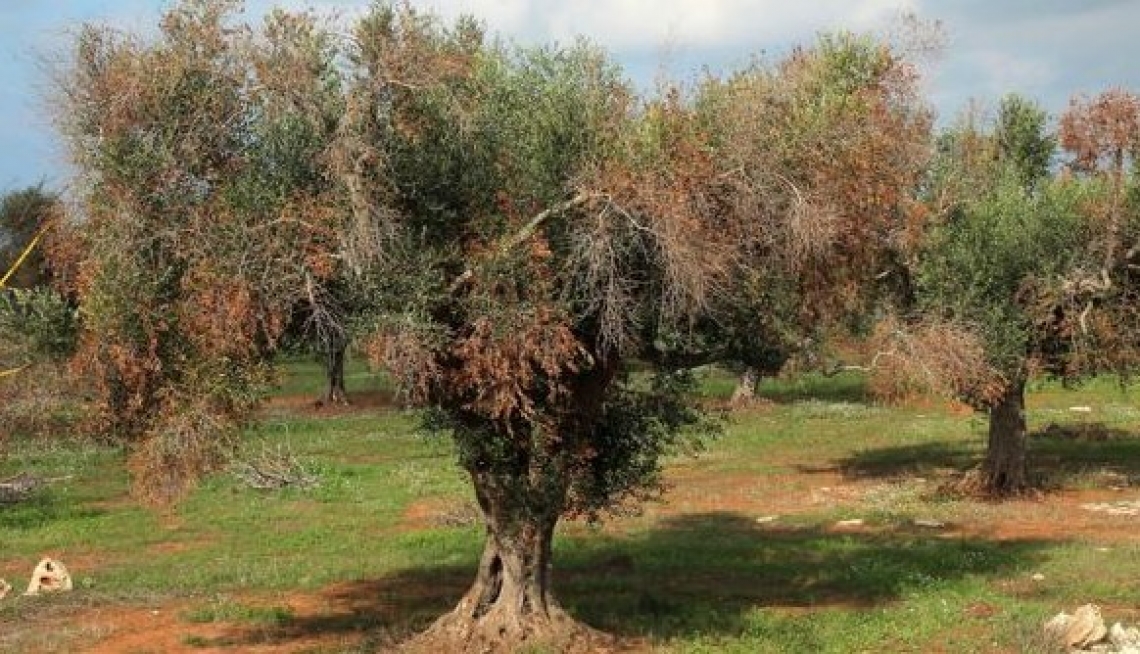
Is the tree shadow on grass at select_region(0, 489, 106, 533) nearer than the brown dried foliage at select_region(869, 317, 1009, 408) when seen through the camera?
No

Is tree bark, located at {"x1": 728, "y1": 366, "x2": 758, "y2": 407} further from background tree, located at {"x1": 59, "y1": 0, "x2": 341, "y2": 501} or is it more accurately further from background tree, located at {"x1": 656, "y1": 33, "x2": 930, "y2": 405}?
background tree, located at {"x1": 59, "y1": 0, "x2": 341, "y2": 501}

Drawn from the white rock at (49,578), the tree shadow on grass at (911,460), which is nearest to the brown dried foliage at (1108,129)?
the tree shadow on grass at (911,460)

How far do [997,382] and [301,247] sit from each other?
1703 centimetres

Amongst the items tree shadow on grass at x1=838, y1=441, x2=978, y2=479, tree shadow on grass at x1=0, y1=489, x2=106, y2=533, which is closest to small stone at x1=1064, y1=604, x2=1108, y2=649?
tree shadow on grass at x1=838, y1=441, x2=978, y2=479

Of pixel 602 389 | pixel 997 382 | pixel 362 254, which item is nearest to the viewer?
pixel 362 254

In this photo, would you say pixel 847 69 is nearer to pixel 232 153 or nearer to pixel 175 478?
pixel 232 153

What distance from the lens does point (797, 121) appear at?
16641 millimetres

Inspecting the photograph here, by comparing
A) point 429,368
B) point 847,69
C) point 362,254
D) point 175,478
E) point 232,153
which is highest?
point 847,69

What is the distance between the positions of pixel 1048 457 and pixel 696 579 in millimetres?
18316

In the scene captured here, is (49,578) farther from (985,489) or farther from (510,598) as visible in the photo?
(985,489)

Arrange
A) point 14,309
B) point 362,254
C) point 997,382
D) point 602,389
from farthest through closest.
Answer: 1. point 997,382
2. point 602,389
3. point 14,309
4. point 362,254

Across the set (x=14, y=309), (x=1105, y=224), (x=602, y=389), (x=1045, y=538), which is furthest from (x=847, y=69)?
(x=14, y=309)

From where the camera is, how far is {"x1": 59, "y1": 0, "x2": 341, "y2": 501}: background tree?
1455cm

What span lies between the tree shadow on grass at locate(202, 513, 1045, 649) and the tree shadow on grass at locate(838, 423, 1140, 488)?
873 cm
